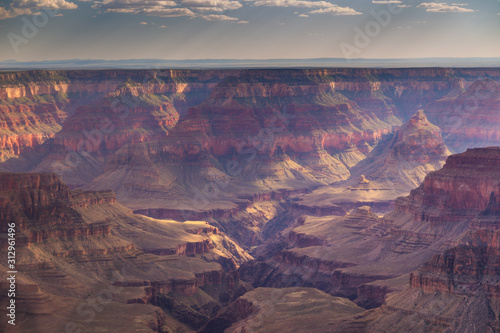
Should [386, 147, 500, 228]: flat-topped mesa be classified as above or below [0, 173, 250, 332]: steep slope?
above

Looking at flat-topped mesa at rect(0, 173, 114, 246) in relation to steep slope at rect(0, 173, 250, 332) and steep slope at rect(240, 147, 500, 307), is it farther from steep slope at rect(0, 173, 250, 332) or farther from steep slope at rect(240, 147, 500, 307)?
steep slope at rect(240, 147, 500, 307)

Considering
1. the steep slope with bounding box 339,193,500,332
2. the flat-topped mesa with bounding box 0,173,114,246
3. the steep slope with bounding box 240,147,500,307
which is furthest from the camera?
the steep slope with bounding box 240,147,500,307

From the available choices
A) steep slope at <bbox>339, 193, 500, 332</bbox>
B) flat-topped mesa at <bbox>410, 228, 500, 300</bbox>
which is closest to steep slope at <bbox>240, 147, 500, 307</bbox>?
steep slope at <bbox>339, 193, 500, 332</bbox>

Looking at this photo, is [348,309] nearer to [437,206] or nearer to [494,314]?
[494,314]

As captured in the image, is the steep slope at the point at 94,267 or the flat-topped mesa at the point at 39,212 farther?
the flat-topped mesa at the point at 39,212

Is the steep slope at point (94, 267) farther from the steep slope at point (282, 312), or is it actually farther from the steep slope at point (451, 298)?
the steep slope at point (451, 298)

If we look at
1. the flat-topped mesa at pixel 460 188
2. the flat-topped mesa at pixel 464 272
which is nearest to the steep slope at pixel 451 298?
the flat-topped mesa at pixel 464 272
